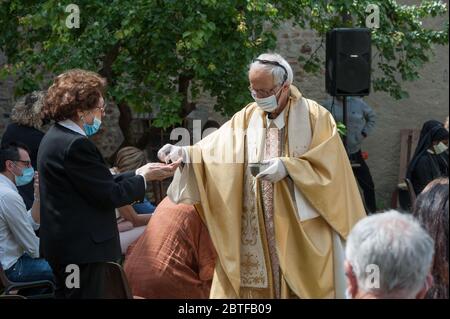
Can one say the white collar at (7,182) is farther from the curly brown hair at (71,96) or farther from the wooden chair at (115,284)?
the wooden chair at (115,284)

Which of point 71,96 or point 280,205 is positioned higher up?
point 71,96

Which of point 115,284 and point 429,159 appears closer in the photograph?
point 115,284

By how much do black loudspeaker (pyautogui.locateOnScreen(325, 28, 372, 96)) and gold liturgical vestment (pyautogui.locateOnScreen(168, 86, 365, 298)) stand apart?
Result: 3.99m

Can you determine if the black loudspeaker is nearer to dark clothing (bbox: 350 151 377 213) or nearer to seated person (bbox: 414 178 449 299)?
dark clothing (bbox: 350 151 377 213)

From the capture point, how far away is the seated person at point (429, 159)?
→ 31.7 feet

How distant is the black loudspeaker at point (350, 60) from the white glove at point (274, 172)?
4.30 meters

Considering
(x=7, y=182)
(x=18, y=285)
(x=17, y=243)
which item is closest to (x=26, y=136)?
(x=7, y=182)

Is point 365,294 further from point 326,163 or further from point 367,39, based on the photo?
point 367,39

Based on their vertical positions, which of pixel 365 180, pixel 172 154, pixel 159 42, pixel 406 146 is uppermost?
pixel 159 42

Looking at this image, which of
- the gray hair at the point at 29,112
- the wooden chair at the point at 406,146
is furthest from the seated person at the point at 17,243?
the wooden chair at the point at 406,146

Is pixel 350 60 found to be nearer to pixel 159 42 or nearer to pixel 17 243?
pixel 159 42

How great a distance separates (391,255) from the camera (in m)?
2.93

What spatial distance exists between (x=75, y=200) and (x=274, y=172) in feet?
3.13

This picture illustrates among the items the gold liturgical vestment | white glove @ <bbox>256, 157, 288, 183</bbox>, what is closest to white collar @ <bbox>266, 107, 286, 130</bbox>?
the gold liturgical vestment
